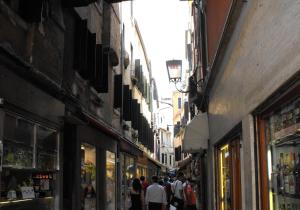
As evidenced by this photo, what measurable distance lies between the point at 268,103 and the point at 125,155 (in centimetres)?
1583

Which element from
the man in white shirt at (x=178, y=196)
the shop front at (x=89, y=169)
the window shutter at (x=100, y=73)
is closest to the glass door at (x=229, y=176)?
the shop front at (x=89, y=169)

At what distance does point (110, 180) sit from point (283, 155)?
11714 millimetres

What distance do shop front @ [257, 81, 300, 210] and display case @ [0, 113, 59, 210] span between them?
3413 millimetres

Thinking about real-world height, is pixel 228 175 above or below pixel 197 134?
below

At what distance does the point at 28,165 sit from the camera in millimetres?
8109

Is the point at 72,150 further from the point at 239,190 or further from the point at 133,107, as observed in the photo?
the point at 133,107

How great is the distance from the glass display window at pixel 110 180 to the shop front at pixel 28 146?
587 centimetres

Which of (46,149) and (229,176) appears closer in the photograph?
(46,149)

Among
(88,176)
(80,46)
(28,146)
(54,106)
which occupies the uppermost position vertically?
(80,46)

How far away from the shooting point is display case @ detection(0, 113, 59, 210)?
7.23 metres

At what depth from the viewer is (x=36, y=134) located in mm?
8523

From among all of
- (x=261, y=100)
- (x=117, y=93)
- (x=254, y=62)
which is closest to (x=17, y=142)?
(x=254, y=62)

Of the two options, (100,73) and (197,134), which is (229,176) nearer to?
(197,134)

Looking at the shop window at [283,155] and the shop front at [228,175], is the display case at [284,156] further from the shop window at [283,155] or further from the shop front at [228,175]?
the shop front at [228,175]
